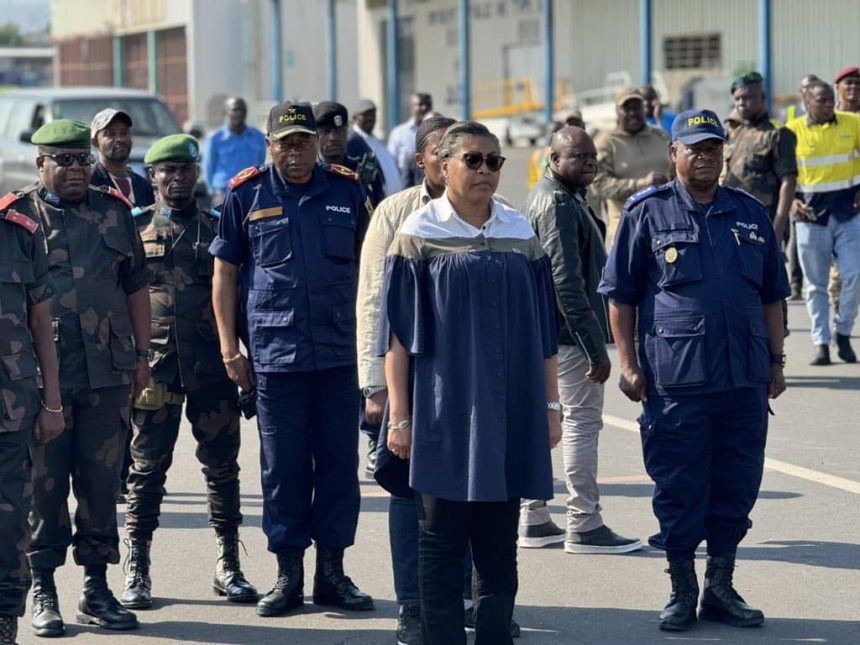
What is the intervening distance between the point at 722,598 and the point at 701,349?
982mm

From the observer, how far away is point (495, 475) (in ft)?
16.5

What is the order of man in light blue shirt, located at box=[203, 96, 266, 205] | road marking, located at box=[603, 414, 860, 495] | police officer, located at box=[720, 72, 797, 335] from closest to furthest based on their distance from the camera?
1. road marking, located at box=[603, 414, 860, 495]
2. police officer, located at box=[720, 72, 797, 335]
3. man in light blue shirt, located at box=[203, 96, 266, 205]

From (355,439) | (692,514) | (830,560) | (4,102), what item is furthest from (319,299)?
(4,102)

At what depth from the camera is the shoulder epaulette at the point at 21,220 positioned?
18.2ft

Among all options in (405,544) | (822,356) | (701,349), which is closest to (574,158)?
(701,349)

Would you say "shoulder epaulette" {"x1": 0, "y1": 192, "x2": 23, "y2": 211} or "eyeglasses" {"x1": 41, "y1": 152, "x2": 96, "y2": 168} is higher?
"eyeglasses" {"x1": 41, "y1": 152, "x2": 96, "y2": 168}

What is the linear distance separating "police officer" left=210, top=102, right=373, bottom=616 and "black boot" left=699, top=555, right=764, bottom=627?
1.35 meters

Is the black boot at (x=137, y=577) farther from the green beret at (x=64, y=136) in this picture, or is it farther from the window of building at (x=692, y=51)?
the window of building at (x=692, y=51)

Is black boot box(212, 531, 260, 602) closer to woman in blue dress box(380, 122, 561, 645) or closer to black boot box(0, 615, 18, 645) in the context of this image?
black boot box(0, 615, 18, 645)

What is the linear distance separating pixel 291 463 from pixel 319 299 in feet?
2.18

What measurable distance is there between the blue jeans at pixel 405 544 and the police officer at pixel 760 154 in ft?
20.4

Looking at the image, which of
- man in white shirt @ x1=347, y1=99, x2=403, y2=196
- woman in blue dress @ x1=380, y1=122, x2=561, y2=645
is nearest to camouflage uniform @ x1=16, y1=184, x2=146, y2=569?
woman in blue dress @ x1=380, y1=122, x2=561, y2=645

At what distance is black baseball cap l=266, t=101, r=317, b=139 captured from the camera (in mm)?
6184

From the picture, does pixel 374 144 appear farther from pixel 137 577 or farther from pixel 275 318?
pixel 137 577
